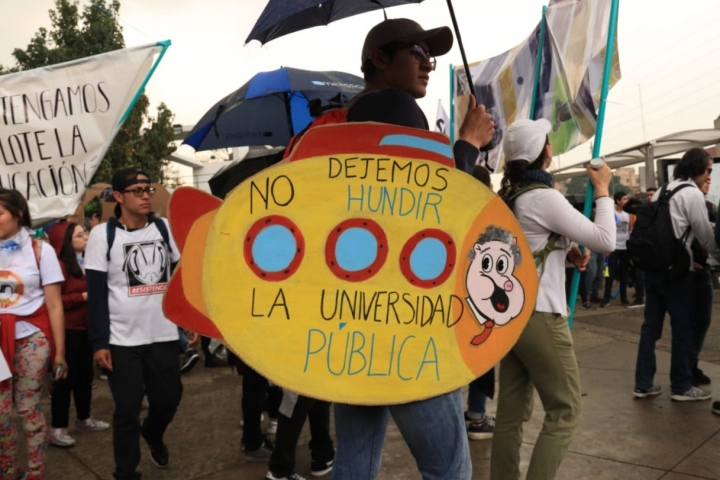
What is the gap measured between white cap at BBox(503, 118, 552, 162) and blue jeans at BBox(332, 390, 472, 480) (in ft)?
4.46

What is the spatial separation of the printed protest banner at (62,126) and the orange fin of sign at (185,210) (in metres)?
2.05

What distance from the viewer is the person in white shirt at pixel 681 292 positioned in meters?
4.91

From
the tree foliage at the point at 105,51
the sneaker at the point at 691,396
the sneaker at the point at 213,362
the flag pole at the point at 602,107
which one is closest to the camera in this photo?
the flag pole at the point at 602,107

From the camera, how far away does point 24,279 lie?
3.81 meters

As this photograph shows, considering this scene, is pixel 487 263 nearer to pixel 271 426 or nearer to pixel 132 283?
pixel 132 283

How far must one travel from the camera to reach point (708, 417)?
15.3 ft

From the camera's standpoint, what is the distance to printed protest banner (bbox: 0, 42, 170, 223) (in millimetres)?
3807

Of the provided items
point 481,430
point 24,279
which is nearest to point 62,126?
point 24,279

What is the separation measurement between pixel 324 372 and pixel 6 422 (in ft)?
8.74

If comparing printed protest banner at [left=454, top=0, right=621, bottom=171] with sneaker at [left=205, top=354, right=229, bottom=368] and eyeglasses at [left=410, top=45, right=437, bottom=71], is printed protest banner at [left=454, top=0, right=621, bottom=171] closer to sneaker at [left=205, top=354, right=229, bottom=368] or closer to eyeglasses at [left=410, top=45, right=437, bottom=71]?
eyeglasses at [left=410, top=45, right=437, bottom=71]

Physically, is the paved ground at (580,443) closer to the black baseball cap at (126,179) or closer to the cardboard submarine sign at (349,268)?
the black baseball cap at (126,179)

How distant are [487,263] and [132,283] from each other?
2.30m

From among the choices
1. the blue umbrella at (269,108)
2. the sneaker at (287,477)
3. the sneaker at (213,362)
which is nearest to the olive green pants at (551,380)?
the sneaker at (287,477)

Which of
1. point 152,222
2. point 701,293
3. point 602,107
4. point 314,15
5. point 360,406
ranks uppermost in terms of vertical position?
point 314,15
